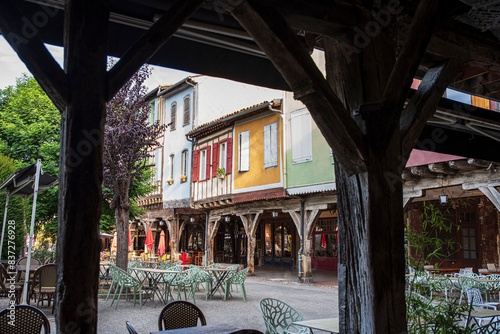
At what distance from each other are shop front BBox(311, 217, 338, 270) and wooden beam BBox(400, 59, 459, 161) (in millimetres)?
15043

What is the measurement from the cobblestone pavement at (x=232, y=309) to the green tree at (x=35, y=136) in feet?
14.9

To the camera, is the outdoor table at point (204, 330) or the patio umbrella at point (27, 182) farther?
the patio umbrella at point (27, 182)

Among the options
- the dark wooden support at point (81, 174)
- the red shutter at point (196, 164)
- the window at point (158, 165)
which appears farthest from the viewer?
the window at point (158, 165)

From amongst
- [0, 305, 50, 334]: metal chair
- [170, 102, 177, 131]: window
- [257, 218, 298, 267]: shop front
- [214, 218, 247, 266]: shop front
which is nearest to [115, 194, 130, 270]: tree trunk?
[0, 305, 50, 334]: metal chair

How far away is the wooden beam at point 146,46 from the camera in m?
2.09

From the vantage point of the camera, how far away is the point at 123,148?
1043 centimetres

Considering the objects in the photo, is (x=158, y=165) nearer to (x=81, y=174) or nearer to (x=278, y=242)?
(x=278, y=242)

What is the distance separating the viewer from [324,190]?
41.7 feet

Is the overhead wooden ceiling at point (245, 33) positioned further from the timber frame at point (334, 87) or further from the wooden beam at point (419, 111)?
the wooden beam at point (419, 111)

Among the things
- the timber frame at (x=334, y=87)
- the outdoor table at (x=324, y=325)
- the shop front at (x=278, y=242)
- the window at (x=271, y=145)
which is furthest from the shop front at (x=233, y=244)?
the timber frame at (x=334, y=87)

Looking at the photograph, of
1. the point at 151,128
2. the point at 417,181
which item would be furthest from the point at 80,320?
the point at 417,181

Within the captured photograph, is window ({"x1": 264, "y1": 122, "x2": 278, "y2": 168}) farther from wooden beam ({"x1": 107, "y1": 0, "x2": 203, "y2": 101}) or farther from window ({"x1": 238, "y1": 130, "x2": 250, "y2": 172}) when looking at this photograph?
wooden beam ({"x1": 107, "y1": 0, "x2": 203, "y2": 101})

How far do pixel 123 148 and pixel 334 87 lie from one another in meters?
A: 8.54

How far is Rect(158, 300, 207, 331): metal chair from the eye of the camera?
3691 millimetres
